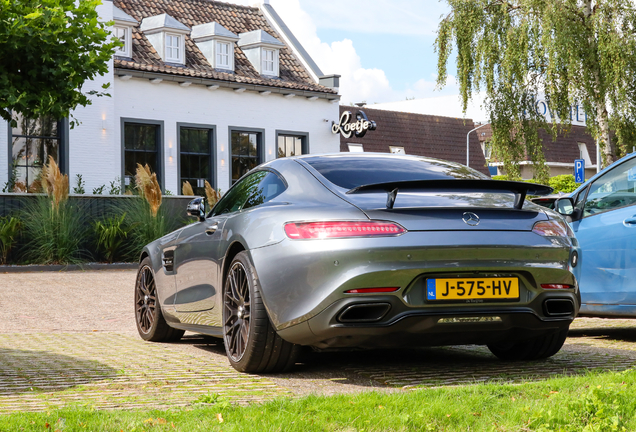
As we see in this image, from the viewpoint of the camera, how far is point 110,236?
62.6ft

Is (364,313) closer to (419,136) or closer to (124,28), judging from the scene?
(124,28)

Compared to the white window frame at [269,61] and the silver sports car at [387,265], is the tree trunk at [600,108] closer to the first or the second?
the white window frame at [269,61]

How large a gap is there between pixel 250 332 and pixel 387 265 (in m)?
1.05

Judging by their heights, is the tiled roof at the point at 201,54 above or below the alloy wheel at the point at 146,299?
above

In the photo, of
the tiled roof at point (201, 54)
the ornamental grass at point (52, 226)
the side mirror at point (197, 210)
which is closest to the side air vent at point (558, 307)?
the side mirror at point (197, 210)

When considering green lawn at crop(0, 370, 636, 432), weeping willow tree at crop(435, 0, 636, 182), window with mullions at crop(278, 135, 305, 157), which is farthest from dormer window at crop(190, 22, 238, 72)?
green lawn at crop(0, 370, 636, 432)

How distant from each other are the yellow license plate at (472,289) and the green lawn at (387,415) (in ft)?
2.57

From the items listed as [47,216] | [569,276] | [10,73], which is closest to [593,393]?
[569,276]

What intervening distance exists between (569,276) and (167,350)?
328 cm

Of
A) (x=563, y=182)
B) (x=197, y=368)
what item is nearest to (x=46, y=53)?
(x=197, y=368)

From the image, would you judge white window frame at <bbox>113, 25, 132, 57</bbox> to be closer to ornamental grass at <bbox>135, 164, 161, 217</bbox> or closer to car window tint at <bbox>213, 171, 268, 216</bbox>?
ornamental grass at <bbox>135, 164, 161, 217</bbox>

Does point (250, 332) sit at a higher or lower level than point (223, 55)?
lower

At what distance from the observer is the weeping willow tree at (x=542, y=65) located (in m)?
19.9

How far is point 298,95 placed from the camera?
3017cm
